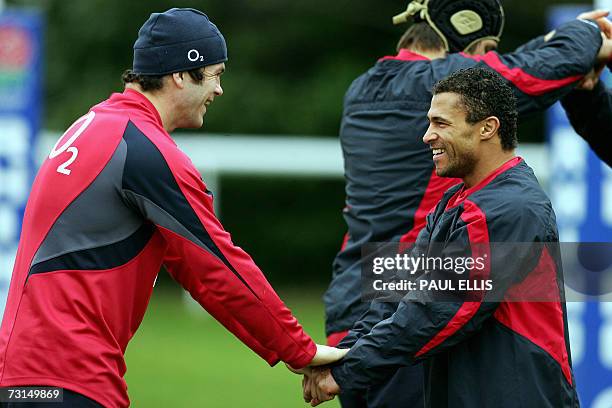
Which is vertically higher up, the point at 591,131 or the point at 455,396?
the point at 591,131

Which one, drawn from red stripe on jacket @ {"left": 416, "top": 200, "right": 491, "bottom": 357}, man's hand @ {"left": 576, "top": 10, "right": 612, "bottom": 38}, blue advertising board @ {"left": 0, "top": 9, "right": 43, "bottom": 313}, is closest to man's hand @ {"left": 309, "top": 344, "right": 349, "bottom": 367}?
red stripe on jacket @ {"left": 416, "top": 200, "right": 491, "bottom": 357}

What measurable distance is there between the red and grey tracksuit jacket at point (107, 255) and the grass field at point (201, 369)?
5.75 metres

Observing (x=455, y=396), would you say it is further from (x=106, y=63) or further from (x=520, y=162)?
(x=106, y=63)

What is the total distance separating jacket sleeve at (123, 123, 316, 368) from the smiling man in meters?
0.35

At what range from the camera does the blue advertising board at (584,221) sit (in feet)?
24.3

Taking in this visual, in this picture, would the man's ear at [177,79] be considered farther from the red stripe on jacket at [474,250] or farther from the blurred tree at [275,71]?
the blurred tree at [275,71]

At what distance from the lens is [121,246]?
13.1 ft

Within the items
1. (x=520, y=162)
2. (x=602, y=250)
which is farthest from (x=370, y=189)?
(x=602, y=250)

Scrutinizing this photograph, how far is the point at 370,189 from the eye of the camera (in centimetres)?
505

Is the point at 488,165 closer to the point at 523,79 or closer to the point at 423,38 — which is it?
the point at 523,79

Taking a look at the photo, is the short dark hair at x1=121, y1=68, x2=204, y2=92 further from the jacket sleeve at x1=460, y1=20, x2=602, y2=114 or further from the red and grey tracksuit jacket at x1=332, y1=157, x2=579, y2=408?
the jacket sleeve at x1=460, y1=20, x2=602, y2=114

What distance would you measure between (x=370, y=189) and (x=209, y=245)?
1.13m

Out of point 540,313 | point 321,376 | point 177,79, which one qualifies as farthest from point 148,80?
point 540,313

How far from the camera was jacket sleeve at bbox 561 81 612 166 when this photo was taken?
537cm
